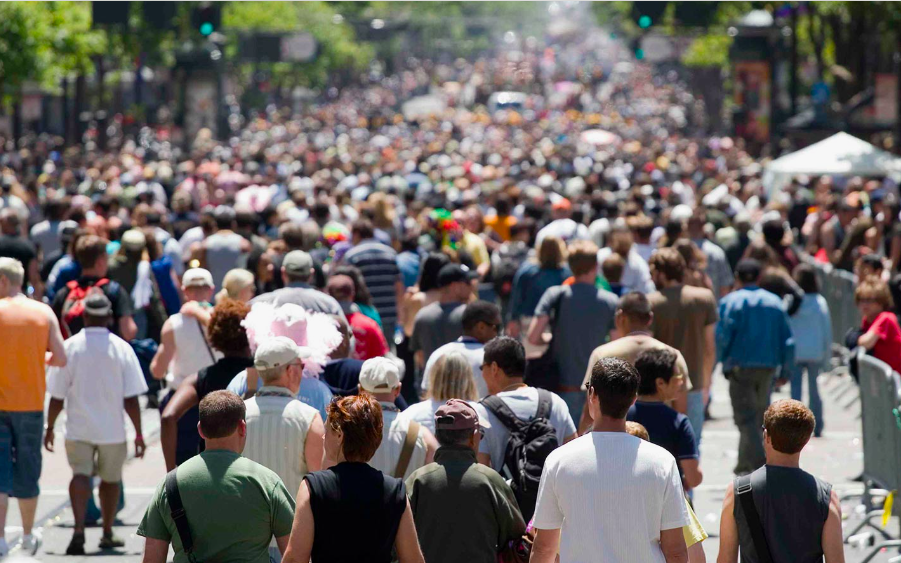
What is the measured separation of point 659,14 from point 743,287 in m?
13.5

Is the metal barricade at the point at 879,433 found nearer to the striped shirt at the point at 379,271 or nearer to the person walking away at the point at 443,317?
the person walking away at the point at 443,317

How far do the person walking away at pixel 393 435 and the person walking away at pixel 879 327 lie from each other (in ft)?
17.5

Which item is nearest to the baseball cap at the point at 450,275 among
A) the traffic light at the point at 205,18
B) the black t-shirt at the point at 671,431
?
the black t-shirt at the point at 671,431

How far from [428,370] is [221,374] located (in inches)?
40.6

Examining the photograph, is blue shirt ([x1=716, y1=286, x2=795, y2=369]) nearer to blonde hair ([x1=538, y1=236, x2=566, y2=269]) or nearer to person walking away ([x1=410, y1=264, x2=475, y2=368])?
blonde hair ([x1=538, y1=236, x2=566, y2=269])

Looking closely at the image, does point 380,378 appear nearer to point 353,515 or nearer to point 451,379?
point 451,379

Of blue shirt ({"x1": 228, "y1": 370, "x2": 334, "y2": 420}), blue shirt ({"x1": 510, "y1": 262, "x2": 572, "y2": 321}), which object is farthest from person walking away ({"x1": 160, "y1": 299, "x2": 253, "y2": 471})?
blue shirt ({"x1": 510, "y1": 262, "x2": 572, "y2": 321})

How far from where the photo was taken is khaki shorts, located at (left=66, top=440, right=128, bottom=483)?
9.23 meters

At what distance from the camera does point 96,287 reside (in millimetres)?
10648

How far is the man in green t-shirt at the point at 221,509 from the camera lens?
18.4 feet

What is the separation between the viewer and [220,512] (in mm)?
5590

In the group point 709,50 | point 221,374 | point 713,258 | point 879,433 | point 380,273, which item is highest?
point 221,374

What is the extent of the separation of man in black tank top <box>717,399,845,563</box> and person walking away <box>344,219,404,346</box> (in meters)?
7.37

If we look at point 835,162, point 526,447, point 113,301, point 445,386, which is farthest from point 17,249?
point 835,162
